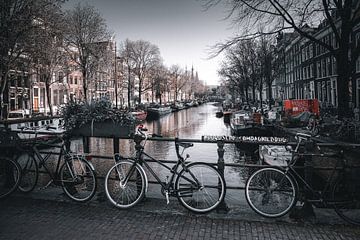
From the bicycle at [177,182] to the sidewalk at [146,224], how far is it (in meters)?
0.17

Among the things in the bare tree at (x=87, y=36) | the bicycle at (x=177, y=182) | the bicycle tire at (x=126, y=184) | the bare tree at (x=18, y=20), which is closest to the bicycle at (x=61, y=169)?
the bicycle tire at (x=126, y=184)

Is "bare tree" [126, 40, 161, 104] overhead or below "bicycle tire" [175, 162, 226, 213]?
overhead

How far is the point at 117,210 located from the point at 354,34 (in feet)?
104

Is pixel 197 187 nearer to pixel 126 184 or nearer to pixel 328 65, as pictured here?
pixel 126 184

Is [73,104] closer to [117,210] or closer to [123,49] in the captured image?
[117,210]

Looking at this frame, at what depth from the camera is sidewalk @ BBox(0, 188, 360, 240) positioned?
3.91 metres

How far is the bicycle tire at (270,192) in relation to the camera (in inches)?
172

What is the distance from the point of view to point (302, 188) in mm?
4371

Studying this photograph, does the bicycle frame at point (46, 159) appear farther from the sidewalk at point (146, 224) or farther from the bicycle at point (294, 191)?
the bicycle at point (294, 191)

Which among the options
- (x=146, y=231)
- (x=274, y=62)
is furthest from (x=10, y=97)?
(x=146, y=231)

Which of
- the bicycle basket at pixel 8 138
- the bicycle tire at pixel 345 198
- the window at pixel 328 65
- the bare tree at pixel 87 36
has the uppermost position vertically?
the bare tree at pixel 87 36

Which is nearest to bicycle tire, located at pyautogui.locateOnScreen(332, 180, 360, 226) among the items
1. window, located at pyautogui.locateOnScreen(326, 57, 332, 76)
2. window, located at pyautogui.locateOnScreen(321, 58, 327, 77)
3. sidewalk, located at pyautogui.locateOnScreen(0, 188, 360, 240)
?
sidewalk, located at pyautogui.locateOnScreen(0, 188, 360, 240)

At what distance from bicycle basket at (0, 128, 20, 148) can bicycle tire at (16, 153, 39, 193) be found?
12.0 inches

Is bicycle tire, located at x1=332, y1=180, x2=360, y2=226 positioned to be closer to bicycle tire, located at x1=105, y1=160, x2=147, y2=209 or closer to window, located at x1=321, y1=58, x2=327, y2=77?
bicycle tire, located at x1=105, y1=160, x2=147, y2=209
